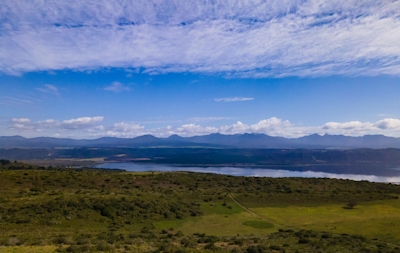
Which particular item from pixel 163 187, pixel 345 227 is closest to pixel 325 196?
pixel 345 227

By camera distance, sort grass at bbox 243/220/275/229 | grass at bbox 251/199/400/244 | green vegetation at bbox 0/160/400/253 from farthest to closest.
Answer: grass at bbox 243/220/275/229 < grass at bbox 251/199/400/244 < green vegetation at bbox 0/160/400/253

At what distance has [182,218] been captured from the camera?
33312 millimetres

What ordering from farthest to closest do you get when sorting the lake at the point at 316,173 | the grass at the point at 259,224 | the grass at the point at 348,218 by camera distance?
1. the lake at the point at 316,173
2. the grass at the point at 259,224
3. the grass at the point at 348,218

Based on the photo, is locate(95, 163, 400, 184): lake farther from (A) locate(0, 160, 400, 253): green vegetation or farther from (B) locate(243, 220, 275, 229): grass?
(B) locate(243, 220, 275, 229): grass

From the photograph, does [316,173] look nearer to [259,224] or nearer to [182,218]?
[259,224]

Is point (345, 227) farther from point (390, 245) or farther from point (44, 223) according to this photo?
point (44, 223)

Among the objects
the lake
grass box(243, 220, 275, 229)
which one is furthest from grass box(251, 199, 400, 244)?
the lake

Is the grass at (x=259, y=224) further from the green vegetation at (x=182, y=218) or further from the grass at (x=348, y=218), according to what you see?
the grass at (x=348, y=218)

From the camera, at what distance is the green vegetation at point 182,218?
64.1 feet

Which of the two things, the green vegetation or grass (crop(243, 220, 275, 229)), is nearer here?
the green vegetation

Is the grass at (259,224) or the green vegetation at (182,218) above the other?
the green vegetation at (182,218)

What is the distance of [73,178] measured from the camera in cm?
4509

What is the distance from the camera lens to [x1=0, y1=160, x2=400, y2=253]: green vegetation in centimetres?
1953

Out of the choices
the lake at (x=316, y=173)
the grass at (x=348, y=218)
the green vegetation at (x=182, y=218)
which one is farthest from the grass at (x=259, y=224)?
the lake at (x=316, y=173)
